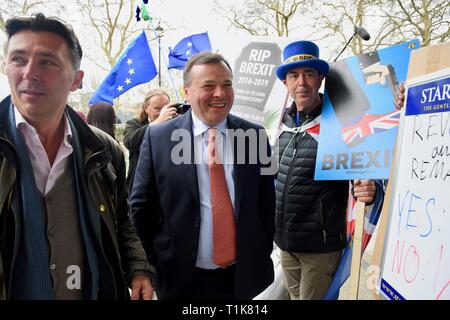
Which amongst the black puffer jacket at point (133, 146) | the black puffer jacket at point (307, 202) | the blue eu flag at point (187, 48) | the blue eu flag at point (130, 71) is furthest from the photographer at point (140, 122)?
the blue eu flag at point (187, 48)

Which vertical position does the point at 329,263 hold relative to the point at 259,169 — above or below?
below

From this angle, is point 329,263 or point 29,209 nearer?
point 29,209

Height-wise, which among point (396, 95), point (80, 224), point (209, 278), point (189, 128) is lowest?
point (209, 278)

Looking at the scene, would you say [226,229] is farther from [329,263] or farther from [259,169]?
[329,263]

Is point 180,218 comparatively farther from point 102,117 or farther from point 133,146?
point 102,117

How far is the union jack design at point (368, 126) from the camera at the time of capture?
1887 mm

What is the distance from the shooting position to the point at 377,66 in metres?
1.99

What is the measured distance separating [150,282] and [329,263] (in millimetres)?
1385

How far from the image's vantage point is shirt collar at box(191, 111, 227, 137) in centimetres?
199

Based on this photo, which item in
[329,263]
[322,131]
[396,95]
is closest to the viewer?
[396,95]

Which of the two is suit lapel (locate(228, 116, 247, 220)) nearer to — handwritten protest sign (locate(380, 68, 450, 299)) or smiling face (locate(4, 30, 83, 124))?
handwritten protest sign (locate(380, 68, 450, 299))

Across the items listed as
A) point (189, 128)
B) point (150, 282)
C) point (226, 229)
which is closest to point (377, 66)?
point (189, 128)

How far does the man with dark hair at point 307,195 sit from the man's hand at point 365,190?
0.32m

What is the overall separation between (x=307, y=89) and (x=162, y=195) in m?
1.29
